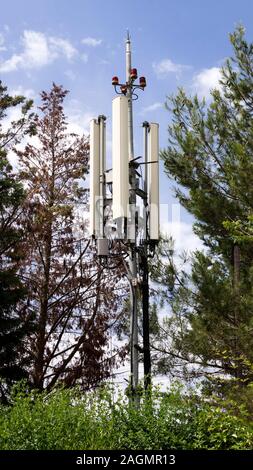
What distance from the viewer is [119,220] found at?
4387 millimetres

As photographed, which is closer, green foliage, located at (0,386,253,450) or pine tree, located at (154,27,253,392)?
green foliage, located at (0,386,253,450)

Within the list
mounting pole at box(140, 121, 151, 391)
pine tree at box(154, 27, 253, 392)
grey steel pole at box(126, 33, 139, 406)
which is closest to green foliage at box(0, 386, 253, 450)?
grey steel pole at box(126, 33, 139, 406)

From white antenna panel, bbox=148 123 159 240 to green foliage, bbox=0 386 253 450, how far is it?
1294mm

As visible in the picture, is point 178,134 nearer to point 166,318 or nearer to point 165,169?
point 165,169

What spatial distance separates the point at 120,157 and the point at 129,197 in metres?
0.39

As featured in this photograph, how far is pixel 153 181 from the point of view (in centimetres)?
479

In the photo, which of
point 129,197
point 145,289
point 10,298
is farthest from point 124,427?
point 10,298

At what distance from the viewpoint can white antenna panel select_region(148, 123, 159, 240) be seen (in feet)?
15.4

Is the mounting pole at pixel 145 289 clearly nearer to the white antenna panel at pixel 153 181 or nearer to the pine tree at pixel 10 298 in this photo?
the white antenna panel at pixel 153 181

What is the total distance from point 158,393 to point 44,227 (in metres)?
4.93

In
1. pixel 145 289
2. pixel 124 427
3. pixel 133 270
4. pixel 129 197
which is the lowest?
pixel 124 427

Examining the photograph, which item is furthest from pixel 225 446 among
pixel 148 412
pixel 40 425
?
pixel 40 425

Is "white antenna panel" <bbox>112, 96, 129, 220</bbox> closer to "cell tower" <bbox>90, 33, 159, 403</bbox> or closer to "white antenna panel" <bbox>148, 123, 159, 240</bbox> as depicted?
"cell tower" <bbox>90, 33, 159, 403</bbox>

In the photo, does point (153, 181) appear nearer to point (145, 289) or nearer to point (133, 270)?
point (133, 270)
